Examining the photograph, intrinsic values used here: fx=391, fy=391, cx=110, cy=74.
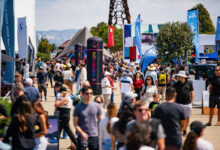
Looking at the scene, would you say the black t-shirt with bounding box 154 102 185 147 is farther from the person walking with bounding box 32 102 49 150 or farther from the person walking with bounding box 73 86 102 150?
the person walking with bounding box 32 102 49 150

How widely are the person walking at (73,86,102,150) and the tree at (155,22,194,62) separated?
23428 millimetres

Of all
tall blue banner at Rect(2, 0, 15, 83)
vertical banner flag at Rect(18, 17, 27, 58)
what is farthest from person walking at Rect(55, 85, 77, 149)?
vertical banner flag at Rect(18, 17, 27, 58)

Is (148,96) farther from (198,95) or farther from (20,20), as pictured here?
(20,20)

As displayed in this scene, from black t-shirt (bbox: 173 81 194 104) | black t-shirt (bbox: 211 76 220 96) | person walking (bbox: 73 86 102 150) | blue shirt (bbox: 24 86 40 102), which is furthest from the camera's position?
black t-shirt (bbox: 211 76 220 96)

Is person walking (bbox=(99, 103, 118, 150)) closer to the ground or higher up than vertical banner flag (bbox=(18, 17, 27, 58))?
closer to the ground

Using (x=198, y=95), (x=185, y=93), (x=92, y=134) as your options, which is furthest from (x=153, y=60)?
(x=92, y=134)

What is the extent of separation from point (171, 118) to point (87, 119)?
1367 mm

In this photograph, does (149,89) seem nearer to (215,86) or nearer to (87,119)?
(215,86)

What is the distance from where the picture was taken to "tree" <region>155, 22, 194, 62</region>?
29328 millimetres

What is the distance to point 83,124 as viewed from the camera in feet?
21.2

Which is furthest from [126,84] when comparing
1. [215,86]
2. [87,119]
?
[87,119]

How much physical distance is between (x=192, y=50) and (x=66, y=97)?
23.0 metres

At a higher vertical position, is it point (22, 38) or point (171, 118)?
point (22, 38)

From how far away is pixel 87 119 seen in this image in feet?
21.1
